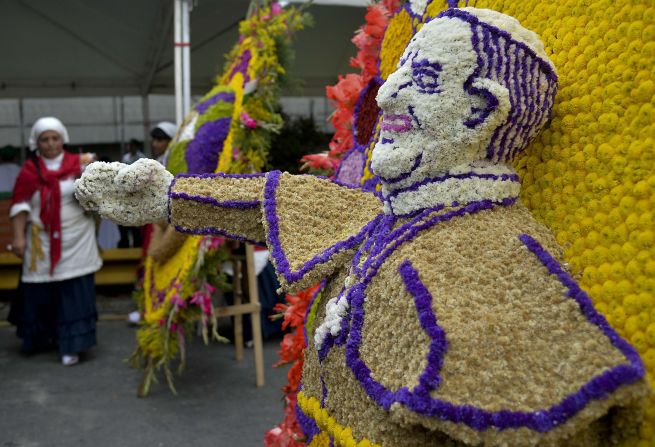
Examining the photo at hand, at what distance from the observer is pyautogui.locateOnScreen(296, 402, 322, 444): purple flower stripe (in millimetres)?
1385

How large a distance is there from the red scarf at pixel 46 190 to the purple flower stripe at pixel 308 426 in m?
3.19

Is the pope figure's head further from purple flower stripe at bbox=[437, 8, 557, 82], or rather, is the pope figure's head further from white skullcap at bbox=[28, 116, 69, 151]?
white skullcap at bbox=[28, 116, 69, 151]

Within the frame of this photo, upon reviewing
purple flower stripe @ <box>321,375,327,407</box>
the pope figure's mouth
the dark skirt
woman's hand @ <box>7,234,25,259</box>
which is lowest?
the dark skirt

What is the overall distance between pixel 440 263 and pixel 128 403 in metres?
3.05

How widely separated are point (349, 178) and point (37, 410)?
2596 mm

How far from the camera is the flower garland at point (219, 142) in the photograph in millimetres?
3039

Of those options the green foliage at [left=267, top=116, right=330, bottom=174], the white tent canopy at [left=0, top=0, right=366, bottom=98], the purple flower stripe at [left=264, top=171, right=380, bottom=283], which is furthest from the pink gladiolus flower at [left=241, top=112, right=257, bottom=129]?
the white tent canopy at [left=0, top=0, right=366, bottom=98]

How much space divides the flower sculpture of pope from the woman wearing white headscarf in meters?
3.06

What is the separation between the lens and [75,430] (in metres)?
3.32

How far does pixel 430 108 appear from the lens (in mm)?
1108

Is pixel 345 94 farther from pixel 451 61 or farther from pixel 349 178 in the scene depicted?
pixel 451 61

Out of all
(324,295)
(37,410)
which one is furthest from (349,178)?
(37,410)

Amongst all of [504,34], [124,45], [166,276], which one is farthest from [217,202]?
[124,45]

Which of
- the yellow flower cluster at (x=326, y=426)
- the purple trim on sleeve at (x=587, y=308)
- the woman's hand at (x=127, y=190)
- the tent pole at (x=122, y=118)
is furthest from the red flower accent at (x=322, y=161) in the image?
the tent pole at (x=122, y=118)
